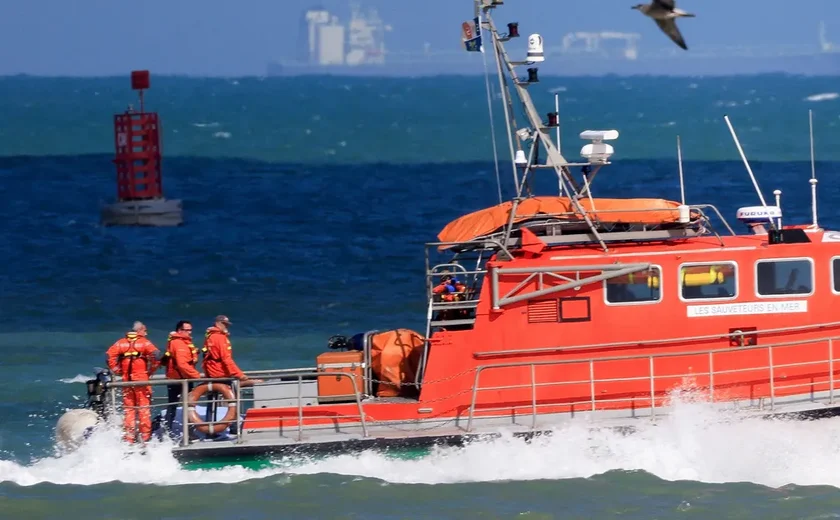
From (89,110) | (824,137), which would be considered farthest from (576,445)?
(89,110)

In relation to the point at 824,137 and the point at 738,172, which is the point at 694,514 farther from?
the point at 824,137

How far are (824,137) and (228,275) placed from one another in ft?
161

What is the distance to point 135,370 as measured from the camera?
528 inches

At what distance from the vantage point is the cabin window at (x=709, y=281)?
13.1m

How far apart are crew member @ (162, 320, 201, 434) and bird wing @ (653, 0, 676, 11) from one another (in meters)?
5.44

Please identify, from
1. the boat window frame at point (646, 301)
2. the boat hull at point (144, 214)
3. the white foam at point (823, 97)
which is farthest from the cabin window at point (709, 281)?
the white foam at point (823, 97)

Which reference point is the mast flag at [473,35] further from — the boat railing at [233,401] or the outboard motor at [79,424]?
the outboard motor at [79,424]

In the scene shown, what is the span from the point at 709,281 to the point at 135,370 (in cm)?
563

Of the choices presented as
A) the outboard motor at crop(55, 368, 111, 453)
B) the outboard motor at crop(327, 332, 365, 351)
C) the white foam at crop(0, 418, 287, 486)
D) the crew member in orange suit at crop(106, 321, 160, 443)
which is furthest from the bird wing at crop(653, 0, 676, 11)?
the outboard motor at crop(55, 368, 111, 453)

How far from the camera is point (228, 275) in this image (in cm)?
2938

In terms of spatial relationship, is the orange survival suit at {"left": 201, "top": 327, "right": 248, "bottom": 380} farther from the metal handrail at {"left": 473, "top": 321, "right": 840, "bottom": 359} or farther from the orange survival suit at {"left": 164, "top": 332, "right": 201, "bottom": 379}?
the metal handrail at {"left": 473, "top": 321, "right": 840, "bottom": 359}

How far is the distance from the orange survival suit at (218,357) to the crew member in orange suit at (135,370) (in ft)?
2.02

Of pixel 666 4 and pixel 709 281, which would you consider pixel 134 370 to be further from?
pixel 666 4

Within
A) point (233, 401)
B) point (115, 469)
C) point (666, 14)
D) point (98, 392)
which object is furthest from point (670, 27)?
point (98, 392)
